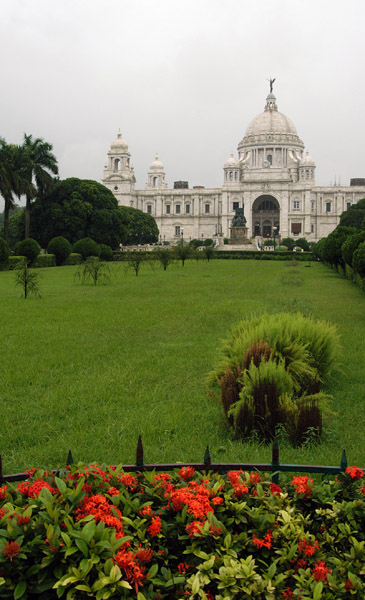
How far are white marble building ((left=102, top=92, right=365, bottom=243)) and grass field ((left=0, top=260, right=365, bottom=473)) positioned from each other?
2788 inches

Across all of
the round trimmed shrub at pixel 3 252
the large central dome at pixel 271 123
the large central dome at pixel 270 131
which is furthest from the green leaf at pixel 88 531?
the large central dome at pixel 271 123

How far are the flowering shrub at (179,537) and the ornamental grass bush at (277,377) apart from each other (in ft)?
6.67

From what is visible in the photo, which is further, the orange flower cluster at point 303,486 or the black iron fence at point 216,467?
the black iron fence at point 216,467

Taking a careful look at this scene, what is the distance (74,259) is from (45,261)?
3698 millimetres

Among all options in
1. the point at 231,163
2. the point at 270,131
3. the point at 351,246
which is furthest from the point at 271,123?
the point at 351,246

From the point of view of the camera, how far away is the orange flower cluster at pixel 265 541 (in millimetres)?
2222

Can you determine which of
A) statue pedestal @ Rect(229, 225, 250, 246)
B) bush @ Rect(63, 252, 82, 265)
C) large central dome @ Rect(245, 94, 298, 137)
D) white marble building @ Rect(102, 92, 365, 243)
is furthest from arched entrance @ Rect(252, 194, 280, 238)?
bush @ Rect(63, 252, 82, 265)

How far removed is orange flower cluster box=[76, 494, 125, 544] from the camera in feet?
7.18

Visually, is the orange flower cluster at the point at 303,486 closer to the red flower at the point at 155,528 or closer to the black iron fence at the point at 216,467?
the black iron fence at the point at 216,467

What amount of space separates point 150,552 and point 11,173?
34216 millimetres

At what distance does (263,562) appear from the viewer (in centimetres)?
214

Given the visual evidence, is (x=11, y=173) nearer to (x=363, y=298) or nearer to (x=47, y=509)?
(x=363, y=298)

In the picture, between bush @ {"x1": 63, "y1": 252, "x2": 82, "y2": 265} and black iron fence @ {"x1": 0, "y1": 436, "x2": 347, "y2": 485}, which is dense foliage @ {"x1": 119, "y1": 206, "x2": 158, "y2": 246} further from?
black iron fence @ {"x1": 0, "y1": 436, "x2": 347, "y2": 485}

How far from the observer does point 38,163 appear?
1534 inches
